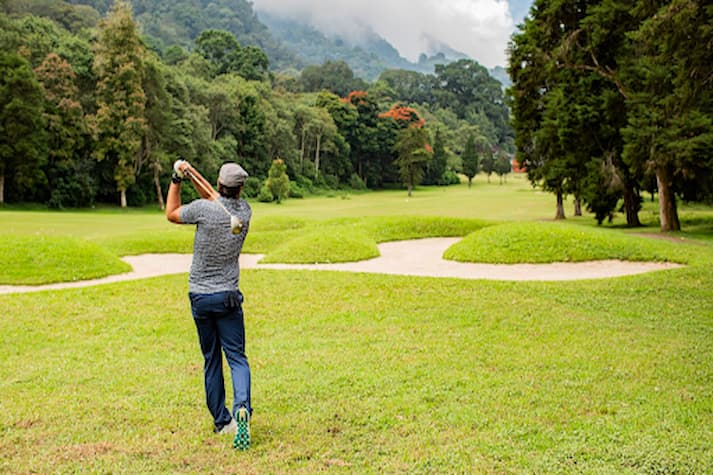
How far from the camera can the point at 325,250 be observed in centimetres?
1762

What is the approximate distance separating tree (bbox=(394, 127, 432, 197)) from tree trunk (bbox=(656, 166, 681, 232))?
43646 mm

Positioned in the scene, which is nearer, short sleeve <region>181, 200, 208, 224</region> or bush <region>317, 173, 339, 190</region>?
short sleeve <region>181, 200, 208, 224</region>

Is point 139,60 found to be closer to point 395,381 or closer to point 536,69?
point 536,69

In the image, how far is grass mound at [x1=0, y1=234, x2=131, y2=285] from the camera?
14234 mm

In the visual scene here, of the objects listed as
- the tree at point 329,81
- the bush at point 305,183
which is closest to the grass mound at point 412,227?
the bush at point 305,183

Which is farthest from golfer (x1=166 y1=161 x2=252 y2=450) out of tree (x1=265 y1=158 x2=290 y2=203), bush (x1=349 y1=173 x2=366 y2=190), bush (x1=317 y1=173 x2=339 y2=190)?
bush (x1=349 y1=173 x2=366 y2=190)

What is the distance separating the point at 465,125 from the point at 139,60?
261ft

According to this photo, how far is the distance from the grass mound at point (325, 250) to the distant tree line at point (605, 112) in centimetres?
998

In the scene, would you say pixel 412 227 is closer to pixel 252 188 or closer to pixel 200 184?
pixel 200 184

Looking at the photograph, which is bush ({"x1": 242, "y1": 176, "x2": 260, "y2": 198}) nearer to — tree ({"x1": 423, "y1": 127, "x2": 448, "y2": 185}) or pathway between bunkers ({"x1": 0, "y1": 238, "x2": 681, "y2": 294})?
tree ({"x1": 423, "y1": 127, "x2": 448, "y2": 185})

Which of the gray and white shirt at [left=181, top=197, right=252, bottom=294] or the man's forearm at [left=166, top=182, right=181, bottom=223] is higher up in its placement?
the man's forearm at [left=166, top=182, right=181, bottom=223]

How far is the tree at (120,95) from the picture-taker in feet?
135

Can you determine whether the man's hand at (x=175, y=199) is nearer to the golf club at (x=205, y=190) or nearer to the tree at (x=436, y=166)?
the golf club at (x=205, y=190)

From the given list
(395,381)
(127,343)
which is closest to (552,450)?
(395,381)
